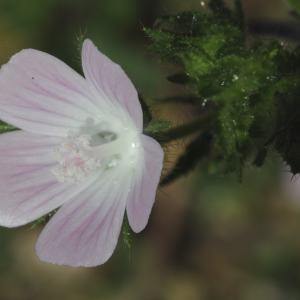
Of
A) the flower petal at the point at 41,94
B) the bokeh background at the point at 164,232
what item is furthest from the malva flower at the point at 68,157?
the bokeh background at the point at 164,232

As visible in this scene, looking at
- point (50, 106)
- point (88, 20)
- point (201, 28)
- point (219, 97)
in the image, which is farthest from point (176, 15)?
point (88, 20)

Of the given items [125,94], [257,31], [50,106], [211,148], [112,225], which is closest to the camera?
[125,94]

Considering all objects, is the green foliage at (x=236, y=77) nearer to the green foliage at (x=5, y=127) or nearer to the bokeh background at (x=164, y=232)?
the green foliage at (x=5, y=127)

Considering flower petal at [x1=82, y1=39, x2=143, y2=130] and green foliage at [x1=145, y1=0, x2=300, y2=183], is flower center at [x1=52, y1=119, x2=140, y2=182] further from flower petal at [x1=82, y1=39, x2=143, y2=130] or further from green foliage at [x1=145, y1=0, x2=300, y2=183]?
green foliage at [x1=145, y1=0, x2=300, y2=183]

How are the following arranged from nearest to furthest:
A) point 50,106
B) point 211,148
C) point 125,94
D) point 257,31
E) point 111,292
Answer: point 125,94 → point 50,106 → point 211,148 → point 257,31 → point 111,292

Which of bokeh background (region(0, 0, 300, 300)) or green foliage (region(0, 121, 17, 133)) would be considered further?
bokeh background (region(0, 0, 300, 300))

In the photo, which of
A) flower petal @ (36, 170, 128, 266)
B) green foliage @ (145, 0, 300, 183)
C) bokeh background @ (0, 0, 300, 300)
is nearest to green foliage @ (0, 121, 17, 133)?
flower petal @ (36, 170, 128, 266)

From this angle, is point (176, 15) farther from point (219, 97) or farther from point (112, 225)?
point (112, 225)
